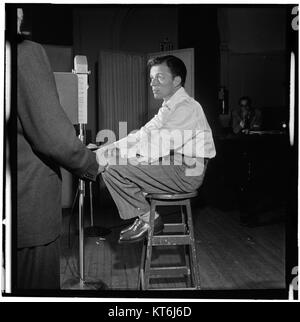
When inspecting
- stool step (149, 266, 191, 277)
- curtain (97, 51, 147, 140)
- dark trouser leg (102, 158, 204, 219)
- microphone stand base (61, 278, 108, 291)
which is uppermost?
curtain (97, 51, 147, 140)

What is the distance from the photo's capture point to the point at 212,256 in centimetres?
373

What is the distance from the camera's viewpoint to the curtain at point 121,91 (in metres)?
6.13

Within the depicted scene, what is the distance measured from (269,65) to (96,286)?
793 cm

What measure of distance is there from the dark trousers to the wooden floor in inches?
42.0

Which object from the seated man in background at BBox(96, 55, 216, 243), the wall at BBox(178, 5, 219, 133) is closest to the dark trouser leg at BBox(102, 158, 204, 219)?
the seated man in background at BBox(96, 55, 216, 243)

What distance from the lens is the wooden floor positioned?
3111mm

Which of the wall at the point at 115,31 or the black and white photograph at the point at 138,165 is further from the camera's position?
the wall at the point at 115,31

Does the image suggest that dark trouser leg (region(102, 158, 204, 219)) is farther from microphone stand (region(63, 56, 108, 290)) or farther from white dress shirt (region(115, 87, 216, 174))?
microphone stand (region(63, 56, 108, 290))

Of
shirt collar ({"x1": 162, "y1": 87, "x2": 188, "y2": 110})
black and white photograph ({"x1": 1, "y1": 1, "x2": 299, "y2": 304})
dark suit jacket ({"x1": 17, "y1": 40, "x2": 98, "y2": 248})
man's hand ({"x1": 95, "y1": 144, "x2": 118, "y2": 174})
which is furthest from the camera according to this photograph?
shirt collar ({"x1": 162, "y1": 87, "x2": 188, "y2": 110})

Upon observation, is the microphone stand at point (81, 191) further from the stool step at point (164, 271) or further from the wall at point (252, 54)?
the wall at point (252, 54)

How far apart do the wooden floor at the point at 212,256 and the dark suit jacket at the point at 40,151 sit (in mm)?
1314

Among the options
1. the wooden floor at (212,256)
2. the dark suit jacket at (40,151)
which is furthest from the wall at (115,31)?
the dark suit jacket at (40,151)

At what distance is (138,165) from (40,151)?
3.34 ft
